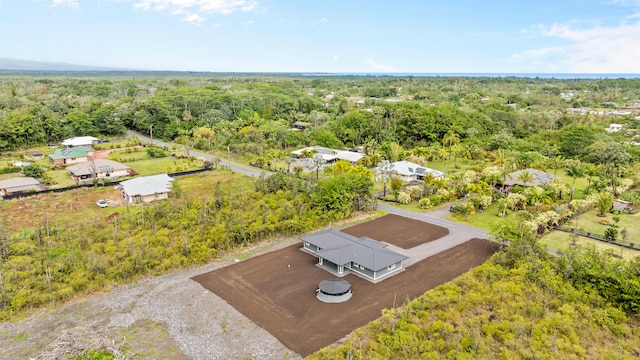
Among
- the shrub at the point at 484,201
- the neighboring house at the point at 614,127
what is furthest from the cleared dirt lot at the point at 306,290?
the neighboring house at the point at 614,127

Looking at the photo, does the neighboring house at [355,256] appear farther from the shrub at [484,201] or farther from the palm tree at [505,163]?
the palm tree at [505,163]

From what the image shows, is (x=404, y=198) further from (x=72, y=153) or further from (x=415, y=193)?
(x=72, y=153)

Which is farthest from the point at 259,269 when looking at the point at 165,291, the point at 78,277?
the point at 78,277

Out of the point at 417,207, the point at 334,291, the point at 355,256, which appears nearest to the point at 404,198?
the point at 417,207

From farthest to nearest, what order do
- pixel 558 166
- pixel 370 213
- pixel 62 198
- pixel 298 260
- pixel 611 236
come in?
1. pixel 558 166
2. pixel 62 198
3. pixel 370 213
4. pixel 611 236
5. pixel 298 260

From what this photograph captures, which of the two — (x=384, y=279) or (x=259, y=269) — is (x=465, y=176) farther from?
(x=259, y=269)

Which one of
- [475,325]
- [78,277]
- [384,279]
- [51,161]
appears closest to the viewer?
[475,325]
